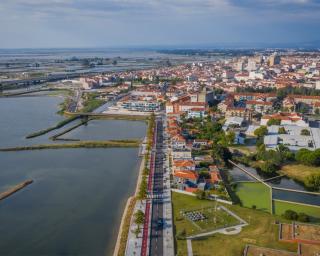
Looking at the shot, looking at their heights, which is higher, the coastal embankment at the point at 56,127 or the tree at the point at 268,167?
the coastal embankment at the point at 56,127

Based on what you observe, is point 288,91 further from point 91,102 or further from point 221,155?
point 221,155

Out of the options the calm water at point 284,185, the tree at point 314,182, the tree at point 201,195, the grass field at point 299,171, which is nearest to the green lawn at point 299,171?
the grass field at point 299,171

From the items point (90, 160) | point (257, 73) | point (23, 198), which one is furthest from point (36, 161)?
point (257, 73)

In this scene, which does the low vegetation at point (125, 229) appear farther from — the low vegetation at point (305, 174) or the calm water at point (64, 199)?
the low vegetation at point (305, 174)

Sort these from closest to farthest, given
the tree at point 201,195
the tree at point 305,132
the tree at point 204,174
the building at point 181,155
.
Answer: the tree at point 201,195, the tree at point 204,174, the building at point 181,155, the tree at point 305,132

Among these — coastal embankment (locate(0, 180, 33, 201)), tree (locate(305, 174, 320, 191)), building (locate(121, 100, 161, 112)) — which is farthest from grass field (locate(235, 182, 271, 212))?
building (locate(121, 100, 161, 112))

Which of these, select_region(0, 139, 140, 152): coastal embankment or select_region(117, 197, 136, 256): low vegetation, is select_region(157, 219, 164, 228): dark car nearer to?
select_region(117, 197, 136, 256): low vegetation

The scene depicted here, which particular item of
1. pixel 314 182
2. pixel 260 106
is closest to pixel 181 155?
pixel 314 182
